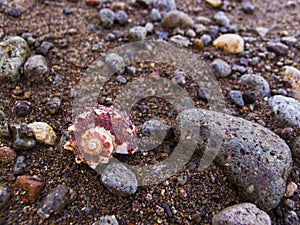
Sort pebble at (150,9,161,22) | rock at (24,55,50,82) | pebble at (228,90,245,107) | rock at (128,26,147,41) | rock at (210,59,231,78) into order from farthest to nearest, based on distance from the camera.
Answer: pebble at (150,9,161,22) → rock at (128,26,147,41) → rock at (210,59,231,78) → pebble at (228,90,245,107) → rock at (24,55,50,82)

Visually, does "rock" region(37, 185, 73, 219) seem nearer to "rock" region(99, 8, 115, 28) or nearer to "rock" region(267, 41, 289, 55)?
"rock" region(99, 8, 115, 28)

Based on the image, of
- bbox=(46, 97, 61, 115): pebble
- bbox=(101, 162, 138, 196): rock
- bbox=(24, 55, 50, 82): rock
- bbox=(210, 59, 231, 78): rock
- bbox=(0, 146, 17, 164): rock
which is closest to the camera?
bbox=(101, 162, 138, 196): rock

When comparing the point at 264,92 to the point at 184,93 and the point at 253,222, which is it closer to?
the point at 184,93

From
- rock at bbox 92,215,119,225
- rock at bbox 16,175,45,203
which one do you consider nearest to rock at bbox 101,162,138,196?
rock at bbox 92,215,119,225

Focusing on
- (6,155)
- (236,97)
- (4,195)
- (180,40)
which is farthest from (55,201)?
(180,40)

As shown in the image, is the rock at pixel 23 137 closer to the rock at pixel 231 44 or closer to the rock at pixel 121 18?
the rock at pixel 121 18

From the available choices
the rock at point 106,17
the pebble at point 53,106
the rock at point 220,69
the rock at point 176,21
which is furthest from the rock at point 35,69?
the rock at point 220,69

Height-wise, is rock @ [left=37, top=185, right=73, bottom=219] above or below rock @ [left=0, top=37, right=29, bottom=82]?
below
